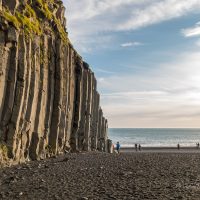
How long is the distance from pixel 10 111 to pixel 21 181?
336 inches

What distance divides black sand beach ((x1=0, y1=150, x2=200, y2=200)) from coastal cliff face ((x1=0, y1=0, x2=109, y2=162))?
424 cm

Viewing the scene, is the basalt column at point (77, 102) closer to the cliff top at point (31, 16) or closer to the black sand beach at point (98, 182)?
the cliff top at point (31, 16)

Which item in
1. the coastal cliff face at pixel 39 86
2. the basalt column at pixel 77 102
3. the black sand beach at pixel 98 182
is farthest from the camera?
the basalt column at pixel 77 102

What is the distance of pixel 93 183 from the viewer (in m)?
22.0

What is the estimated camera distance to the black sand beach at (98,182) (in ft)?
61.6

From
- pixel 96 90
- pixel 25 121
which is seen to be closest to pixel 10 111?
pixel 25 121

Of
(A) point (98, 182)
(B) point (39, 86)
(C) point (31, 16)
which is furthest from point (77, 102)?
(A) point (98, 182)

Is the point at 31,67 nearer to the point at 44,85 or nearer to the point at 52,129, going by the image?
the point at 44,85

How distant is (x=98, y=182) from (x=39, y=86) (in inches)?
590

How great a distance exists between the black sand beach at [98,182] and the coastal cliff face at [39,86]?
13.9 ft

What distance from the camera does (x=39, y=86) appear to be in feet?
114

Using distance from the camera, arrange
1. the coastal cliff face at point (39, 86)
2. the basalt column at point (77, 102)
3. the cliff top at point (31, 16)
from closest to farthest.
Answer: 1. the coastal cliff face at point (39, 86)
2. the cliff top at point (31, 16)
3. the basalt column at point (77, 102)

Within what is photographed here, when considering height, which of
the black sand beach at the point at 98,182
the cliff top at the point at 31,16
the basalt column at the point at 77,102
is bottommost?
the black sand beach at the point at 98,182

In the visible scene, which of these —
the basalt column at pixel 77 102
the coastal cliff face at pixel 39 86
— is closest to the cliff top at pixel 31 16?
the coastal cliff face at pixel 39 86
